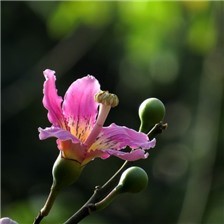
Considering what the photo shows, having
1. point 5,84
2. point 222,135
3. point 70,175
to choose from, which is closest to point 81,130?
point 70,175

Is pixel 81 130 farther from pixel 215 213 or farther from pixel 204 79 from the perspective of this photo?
pixel 215 213

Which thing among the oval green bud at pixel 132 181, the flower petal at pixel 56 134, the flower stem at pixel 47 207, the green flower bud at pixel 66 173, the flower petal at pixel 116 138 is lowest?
the flower stem at pixel 47 207

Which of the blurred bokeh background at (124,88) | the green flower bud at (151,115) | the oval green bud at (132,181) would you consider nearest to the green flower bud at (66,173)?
the oval green bud at (132,181)

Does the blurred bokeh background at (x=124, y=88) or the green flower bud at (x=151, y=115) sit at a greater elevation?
the blurred bokeh background at (x=124, y=88)

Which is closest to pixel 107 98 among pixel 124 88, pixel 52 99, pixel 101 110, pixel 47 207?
pixel 101 110

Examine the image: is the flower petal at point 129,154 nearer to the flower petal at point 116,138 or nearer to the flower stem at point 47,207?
the flower petal at point 116,138

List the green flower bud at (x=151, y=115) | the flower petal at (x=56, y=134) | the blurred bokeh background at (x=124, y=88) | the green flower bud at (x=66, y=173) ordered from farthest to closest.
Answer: the blurred bokeh background at (x=124, y=88) < the green flower bud at (x=151, y=115) < the green flower bud at (x=66, y=173) < the flower petal at (x=56, y=134)
